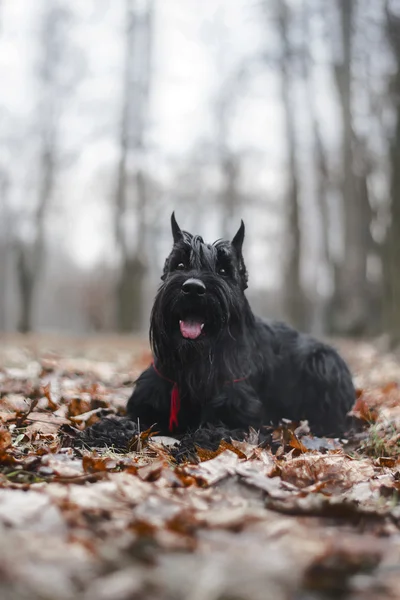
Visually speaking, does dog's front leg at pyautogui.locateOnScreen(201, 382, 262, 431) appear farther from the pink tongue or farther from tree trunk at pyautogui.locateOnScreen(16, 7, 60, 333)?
tree trunk at pyautogui.locateOnScreen(16, 7, 60, 333)

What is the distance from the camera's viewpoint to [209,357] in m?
3.84

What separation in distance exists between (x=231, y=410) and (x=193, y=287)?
36.9 inches

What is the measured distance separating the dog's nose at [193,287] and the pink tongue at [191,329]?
0.75ft

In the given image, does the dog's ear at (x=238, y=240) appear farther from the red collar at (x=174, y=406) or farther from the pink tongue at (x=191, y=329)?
the red collar at (x=174, y=406)

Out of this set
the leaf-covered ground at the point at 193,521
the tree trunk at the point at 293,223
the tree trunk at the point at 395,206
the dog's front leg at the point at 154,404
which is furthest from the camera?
the tree trunk at the point at 293,223

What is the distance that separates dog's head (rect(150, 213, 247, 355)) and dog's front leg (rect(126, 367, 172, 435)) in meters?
0.31

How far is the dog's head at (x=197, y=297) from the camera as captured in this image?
3615mm

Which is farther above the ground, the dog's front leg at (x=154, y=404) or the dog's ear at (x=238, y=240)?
the dog's ear at (x=238, y=240)

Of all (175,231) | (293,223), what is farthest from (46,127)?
(175,231)

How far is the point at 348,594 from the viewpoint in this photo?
1665mm

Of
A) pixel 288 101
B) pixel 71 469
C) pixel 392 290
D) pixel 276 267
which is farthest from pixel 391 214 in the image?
pixel 276 267

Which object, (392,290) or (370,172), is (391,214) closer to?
(392,290)

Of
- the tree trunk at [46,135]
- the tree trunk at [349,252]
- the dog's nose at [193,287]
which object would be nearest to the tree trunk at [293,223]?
the tree trunk at [349,252]

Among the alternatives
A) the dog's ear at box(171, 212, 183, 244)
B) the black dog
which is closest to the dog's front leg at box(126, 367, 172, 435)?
the black dog
